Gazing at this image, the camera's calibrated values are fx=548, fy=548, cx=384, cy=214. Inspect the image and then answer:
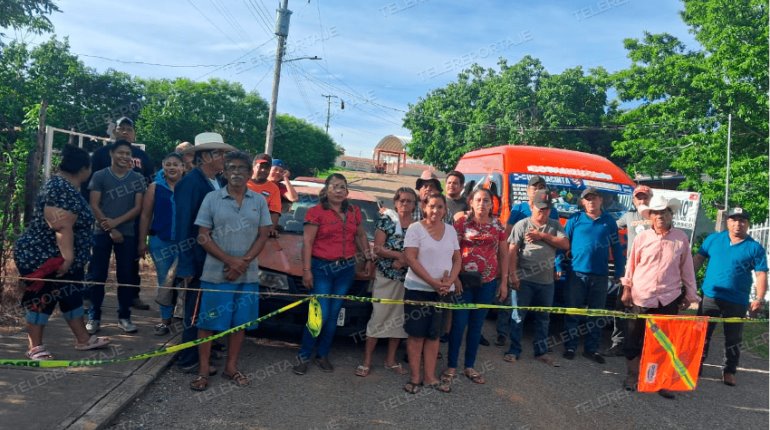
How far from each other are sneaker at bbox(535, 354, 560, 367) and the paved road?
0.12 metres

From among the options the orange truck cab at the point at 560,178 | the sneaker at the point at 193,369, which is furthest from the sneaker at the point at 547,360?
the sneaker at the point at 193,369

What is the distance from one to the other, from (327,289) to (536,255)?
2238mm

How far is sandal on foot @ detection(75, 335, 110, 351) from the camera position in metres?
4.66

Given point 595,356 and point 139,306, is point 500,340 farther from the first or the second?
point 139,306

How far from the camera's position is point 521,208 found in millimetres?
6418

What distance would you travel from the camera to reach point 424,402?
445 cm

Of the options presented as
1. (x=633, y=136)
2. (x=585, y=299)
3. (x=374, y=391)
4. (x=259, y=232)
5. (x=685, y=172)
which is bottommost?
(x=374, y=391)

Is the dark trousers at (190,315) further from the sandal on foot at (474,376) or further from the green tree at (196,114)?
the green tree at (196,114)

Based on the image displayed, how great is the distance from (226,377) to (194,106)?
3001 centimetres

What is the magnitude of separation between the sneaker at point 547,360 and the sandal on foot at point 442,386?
5.00 ft

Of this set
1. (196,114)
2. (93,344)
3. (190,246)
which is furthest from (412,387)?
(196,114)

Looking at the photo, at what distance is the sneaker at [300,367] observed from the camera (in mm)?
4801

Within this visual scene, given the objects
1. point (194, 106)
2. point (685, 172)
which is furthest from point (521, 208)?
point (194, 106)

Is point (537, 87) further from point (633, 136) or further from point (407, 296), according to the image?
point (407, 296)
